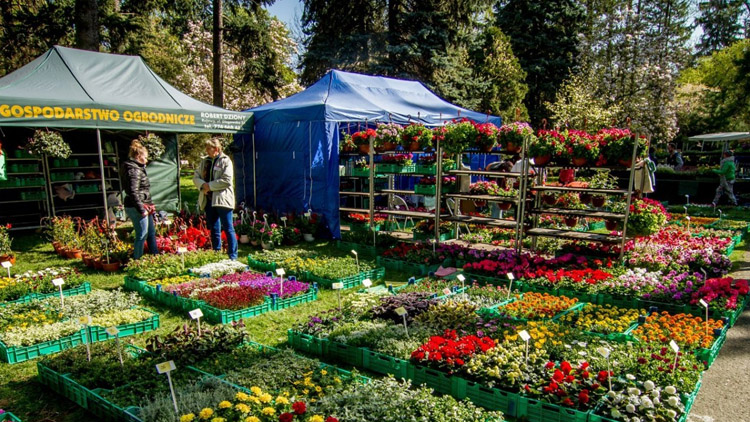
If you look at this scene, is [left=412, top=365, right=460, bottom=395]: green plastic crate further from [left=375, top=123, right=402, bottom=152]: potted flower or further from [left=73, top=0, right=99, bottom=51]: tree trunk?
[left=73, top=0, right=99, bottom=51]: tree trunk

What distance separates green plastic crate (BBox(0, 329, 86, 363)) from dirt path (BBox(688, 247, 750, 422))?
5806 millimetres

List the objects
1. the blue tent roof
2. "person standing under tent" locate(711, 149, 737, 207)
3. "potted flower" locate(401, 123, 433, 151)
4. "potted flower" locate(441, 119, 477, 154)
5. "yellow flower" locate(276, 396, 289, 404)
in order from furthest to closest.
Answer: "person standing under tent" locate(711, 149, 737, 207) → the blue tent roof → "potted flower" locate(401, 123, 433, 151) → "potted flower" locate(441, 119, 477, 154) → "yellow flower" locate(276, 396, 289, 404)

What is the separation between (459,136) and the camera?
8.71m

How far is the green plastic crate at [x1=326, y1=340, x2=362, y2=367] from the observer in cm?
470

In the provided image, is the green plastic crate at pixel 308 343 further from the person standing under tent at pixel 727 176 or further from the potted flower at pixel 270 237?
the person standing under tent at pixel 727 176

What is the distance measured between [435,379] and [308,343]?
1.49 metres

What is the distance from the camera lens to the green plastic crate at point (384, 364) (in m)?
4.39

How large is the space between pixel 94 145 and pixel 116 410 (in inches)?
476

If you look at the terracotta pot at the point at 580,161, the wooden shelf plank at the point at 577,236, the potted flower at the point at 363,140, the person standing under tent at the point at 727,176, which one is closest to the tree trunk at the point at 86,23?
the potted flower at the point at 363,140

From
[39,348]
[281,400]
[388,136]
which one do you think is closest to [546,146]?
[388,136]

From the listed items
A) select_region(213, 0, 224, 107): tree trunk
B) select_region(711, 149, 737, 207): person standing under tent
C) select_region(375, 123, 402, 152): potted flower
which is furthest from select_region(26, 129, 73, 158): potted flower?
select_region(711, 149, 737, 207): person standing under tent

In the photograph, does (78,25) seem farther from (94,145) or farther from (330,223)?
(330,223)

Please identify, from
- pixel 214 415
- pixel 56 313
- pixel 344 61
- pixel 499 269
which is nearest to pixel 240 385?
pixel 214 415

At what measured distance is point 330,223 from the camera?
10812 millimetres
